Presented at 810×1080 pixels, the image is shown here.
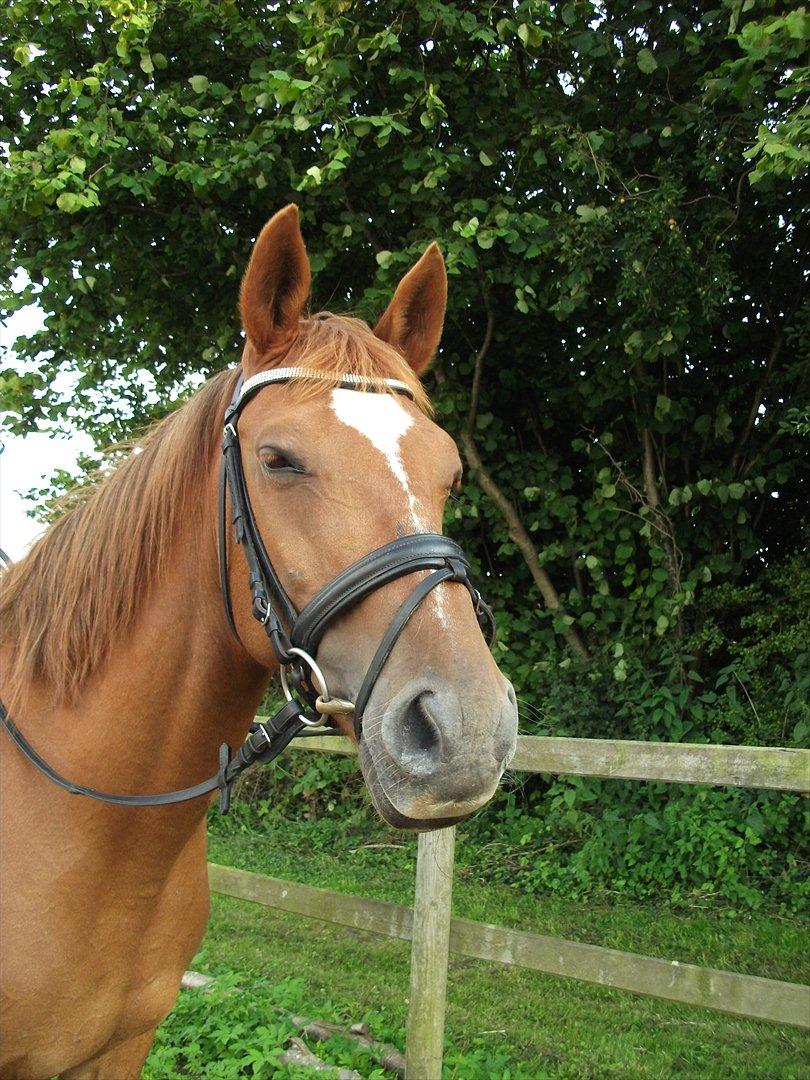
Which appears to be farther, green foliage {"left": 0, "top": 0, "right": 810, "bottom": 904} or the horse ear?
green foliage {"left": 0, "top": 0, "right": 810, "bottom": 904}

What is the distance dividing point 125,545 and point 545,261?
4.16 m

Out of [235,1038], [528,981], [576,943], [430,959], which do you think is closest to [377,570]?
[576,943]

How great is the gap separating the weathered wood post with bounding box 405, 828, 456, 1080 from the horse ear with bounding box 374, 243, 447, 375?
6.50 feet

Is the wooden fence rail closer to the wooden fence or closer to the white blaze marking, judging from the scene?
the wooden fence

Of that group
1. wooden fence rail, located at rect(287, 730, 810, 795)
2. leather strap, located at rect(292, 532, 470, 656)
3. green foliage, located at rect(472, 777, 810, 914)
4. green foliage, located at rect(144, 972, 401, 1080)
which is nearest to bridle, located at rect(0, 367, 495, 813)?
leather strap, located at rect(292, 532, 470, 656)

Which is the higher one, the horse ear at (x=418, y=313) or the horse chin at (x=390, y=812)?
the horse ear at (x=418, y=313)

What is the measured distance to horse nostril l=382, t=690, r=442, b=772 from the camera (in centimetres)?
139

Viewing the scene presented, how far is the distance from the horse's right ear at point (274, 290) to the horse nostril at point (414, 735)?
955 mm

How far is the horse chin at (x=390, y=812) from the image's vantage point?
1.45 meters

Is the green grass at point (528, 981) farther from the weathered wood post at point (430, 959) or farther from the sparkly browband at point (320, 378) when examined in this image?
the sparkly browband at point (320, 378)

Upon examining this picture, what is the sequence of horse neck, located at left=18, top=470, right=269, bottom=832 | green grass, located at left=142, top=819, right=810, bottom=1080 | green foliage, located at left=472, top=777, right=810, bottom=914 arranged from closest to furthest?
1. horse neck, located at left=18, top=470, right=269, bottom=832
2. green grass, located at left=142, top=819, right=810, bottom=1080
3. green foliage, located at left=472, top=777, right=810, bottom=914

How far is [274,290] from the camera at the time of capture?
193 cm

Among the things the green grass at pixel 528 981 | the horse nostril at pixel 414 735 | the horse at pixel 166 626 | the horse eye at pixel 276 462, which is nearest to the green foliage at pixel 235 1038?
the green grass at pixel 528 981

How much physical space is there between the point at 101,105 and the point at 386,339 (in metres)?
3.95
